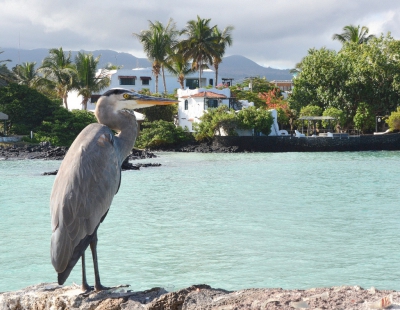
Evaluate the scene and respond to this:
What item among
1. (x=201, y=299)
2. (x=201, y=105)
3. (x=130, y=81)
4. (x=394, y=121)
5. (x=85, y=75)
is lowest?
(x=201, y=299)

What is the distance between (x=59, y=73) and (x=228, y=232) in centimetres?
3536

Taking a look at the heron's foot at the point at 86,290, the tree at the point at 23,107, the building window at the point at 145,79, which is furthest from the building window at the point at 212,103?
the heron's foot at the point at 86,290

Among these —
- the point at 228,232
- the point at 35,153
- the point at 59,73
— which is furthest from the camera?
the point at 59,73

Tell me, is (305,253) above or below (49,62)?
below

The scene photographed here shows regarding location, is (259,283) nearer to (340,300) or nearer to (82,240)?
(82,240)

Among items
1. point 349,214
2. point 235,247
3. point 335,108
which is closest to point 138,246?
point 235,247

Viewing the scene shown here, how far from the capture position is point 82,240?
379 centimetres

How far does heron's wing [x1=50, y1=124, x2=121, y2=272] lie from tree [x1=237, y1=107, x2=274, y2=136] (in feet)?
117

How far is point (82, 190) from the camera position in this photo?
Result: 3.80 metres

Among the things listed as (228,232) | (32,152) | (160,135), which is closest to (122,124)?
(228,232)

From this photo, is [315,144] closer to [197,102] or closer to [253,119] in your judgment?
[253,119]

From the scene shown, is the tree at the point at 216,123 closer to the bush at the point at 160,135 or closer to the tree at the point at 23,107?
the bush at the point at 160,135

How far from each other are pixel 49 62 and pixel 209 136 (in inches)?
659

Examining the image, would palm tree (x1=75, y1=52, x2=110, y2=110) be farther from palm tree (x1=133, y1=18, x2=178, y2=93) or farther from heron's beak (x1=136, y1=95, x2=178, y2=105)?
heron's beak (x1=136, y1=95, x2=178, y2=105)
